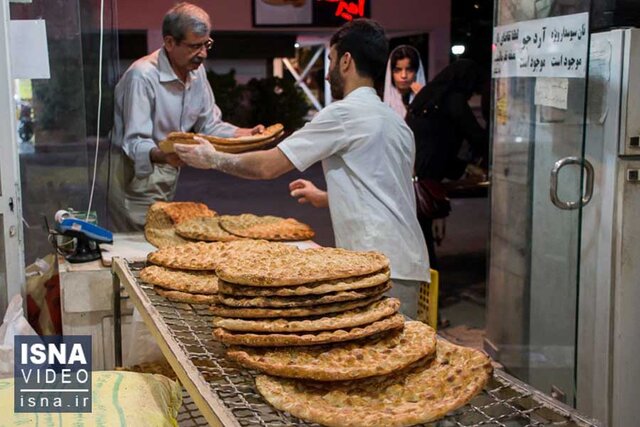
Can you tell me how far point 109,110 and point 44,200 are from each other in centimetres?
62

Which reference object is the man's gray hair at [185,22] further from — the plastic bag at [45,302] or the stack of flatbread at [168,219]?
the plastic bag at [45,302]

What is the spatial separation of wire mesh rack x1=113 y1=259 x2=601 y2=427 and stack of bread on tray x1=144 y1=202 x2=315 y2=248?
954mm

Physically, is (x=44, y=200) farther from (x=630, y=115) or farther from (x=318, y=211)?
(x=318, y=211)

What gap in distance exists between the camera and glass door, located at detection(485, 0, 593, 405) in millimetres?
3055

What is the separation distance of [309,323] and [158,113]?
2297 millimetres

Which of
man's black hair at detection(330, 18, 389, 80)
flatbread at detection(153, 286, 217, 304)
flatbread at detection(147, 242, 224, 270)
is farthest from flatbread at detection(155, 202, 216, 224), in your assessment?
flatbread at detection(153, 286, 217, 304)

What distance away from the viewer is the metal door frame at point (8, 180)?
2684 millimetres

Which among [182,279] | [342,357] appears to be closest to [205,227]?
[182,279]

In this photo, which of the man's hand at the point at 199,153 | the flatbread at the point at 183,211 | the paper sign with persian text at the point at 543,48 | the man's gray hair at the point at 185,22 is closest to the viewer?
the man's hand at the point at 199,153

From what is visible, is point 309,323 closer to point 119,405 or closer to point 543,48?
point 119,405

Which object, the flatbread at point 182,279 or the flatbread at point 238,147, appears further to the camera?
the flatbread at point 238,147

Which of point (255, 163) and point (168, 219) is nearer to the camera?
point (255, 163)
